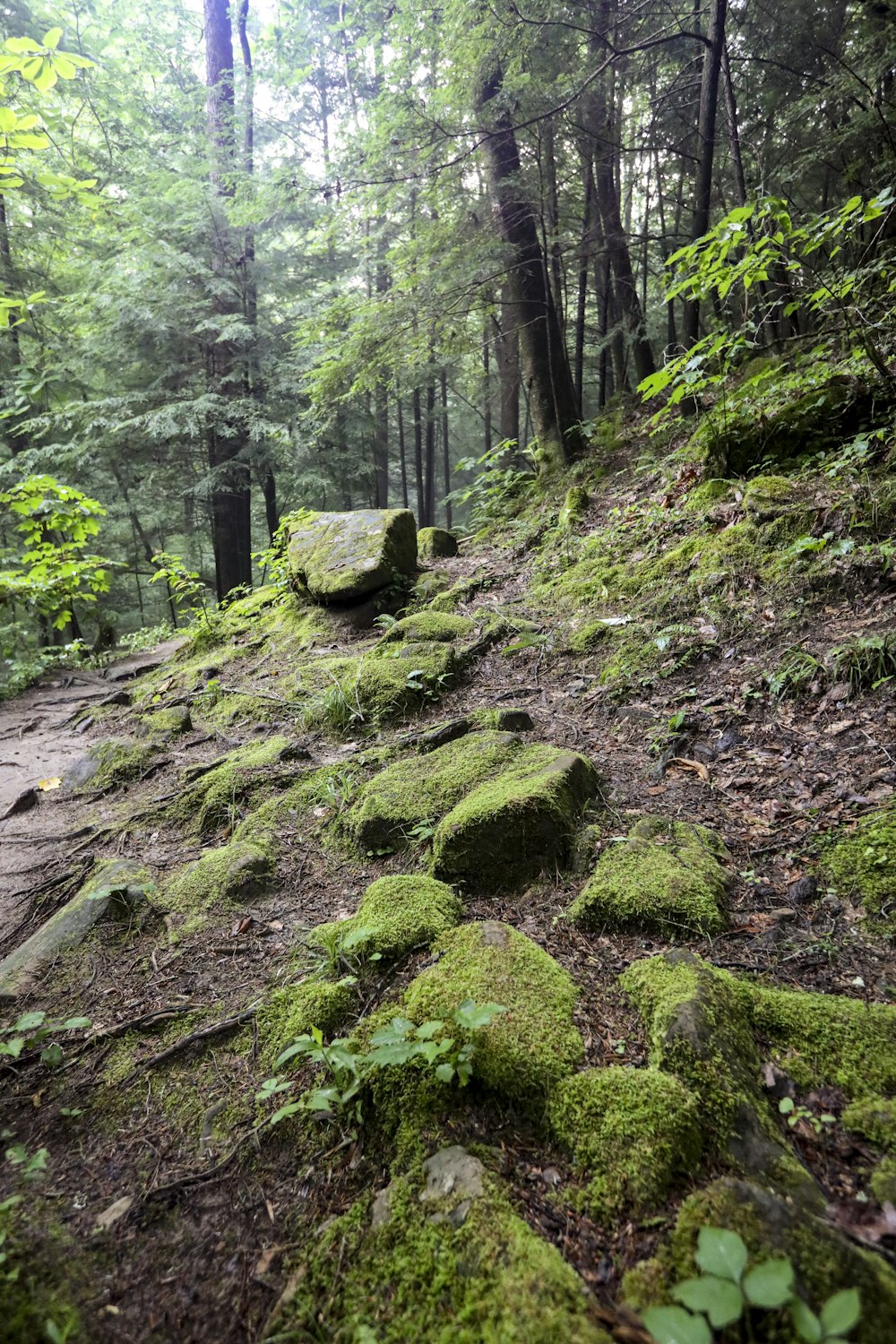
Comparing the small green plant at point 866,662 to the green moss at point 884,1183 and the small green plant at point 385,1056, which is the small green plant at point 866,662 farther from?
the small green plant at point 385,1056

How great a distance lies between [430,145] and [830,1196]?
864 centimetres

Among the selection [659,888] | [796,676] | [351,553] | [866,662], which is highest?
[351,553]

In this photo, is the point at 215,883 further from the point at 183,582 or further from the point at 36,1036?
the point at 183,582

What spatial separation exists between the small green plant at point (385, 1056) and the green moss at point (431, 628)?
A: 430 centimetres

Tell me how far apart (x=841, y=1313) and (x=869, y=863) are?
1786mm

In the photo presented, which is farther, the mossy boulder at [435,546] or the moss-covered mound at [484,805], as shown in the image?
the mossy boulder at [435,546]

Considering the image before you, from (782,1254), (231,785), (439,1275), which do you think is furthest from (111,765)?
(782,1254)

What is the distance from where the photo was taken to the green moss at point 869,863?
226 centimetres

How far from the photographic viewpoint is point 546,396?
30.7 ft

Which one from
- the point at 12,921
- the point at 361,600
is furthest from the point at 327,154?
the point at 12,921

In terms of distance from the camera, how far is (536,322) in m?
8.81

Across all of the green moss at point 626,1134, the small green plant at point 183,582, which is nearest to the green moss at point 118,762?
the small green plant at point 183,582

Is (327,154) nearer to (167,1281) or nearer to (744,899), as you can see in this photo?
(744,899)

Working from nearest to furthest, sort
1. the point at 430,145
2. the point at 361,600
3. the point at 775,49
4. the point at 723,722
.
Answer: the point at 723,722, the point at 430,145, the point at 361,600, the point at 775,49
